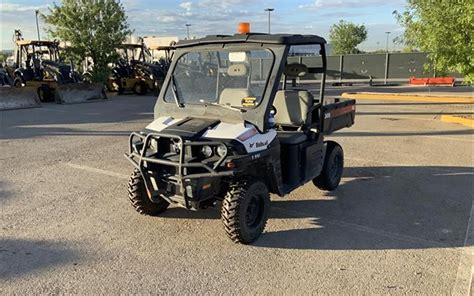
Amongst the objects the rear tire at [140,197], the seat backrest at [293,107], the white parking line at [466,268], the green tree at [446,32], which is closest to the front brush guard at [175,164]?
the rear tire at [140,197]

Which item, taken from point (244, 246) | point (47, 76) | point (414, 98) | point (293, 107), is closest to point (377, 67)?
point (414, 98)

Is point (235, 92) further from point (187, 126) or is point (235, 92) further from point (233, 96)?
point (187, 126)

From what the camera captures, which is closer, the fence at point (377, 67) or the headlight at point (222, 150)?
the headlight at point (222, 150)

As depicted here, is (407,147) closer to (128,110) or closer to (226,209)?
(226,209)

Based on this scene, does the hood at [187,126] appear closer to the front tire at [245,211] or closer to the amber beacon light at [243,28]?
the front tire at [245,211]

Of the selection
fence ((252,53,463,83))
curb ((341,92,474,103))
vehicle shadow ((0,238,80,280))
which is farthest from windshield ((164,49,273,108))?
fence ((252,53,463,83))

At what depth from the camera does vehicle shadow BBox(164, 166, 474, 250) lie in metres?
4.10

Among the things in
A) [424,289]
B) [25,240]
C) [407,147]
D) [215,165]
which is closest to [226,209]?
[215,165]

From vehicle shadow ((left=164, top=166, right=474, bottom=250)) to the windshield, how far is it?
137 centimetres

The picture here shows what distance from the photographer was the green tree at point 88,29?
68.3ft

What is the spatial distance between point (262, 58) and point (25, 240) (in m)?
3.02

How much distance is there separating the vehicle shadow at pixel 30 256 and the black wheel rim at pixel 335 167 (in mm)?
3417

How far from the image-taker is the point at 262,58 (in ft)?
13.6

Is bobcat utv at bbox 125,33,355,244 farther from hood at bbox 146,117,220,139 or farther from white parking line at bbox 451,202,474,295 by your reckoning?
white parking line at bbox 451,202,474,295
